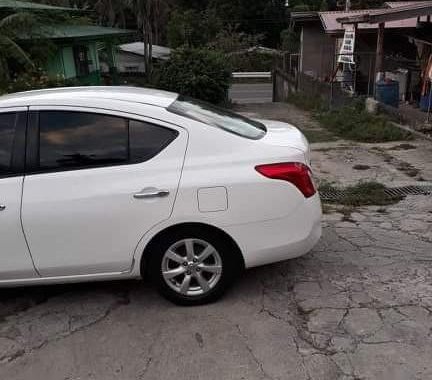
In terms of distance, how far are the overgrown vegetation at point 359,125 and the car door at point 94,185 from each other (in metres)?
8.18

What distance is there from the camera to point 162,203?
3477mm

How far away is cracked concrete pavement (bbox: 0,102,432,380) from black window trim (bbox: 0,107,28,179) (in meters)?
1.06

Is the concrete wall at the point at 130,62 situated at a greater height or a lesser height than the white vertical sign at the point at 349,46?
lesser

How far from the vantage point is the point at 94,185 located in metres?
3.47

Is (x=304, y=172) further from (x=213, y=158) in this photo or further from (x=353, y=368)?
(x=353, y=368)

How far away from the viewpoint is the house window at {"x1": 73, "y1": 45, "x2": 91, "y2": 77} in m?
25.6

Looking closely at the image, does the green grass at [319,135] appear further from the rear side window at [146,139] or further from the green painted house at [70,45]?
the green painted house at [70,45]

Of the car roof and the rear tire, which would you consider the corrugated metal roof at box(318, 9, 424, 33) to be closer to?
the car roof

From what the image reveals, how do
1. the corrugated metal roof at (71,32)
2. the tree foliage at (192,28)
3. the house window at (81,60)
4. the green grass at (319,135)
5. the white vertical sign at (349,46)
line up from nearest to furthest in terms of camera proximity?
the green grass at (319,135) < the white vertical sign at (349,46) < the corrugated metal roof at (71,32) < the house window at (81,60) < the tree foliage at (192,28)

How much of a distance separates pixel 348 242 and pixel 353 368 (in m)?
1.98

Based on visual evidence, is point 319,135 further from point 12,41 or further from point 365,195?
point 12,41

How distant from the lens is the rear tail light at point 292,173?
3.55 m

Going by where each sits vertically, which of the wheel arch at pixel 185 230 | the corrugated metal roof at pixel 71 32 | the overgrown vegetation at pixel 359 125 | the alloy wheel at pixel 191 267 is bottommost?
the overgrown vegetation at pixel 359 125

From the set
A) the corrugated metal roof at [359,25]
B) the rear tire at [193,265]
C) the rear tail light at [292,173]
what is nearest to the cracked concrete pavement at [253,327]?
the rear tire at [193,265]
